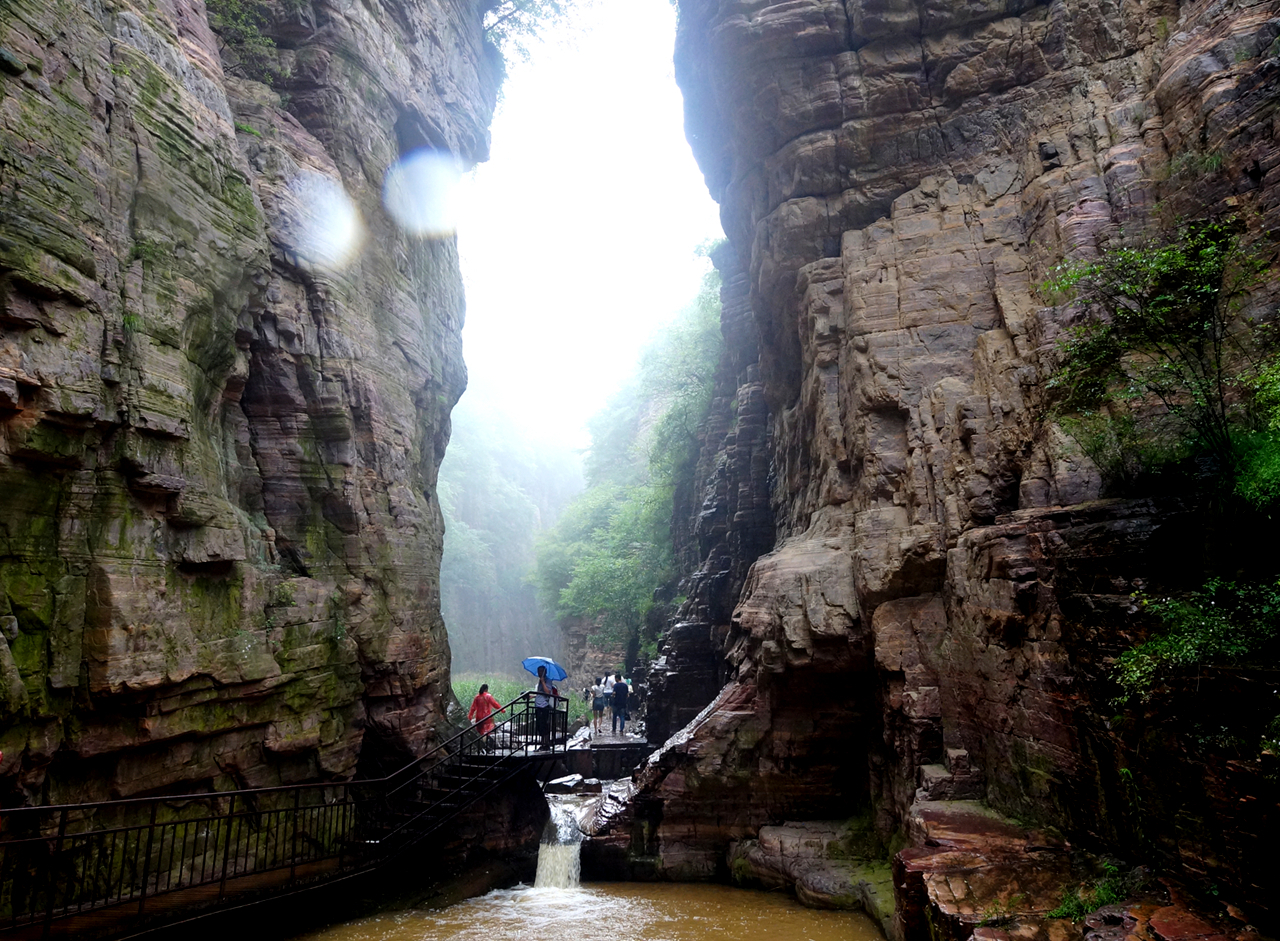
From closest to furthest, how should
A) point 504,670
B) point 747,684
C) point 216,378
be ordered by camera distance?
point 216,378 → point 747,684 → point 504,670

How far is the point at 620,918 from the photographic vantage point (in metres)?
10.5

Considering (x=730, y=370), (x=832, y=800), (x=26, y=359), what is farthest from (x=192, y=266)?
(x=730, y=370)

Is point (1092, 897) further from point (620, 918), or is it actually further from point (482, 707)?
point (482, 707)

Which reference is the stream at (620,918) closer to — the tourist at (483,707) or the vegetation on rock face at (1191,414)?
the tourist at (483,707)

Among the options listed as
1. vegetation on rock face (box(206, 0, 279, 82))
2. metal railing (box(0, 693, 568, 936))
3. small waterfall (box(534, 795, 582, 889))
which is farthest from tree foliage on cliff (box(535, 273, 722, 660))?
vegetation on rock face (box(206, 0, 279, 82))

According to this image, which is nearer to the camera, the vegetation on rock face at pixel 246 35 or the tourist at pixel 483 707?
the vegetation on rock face at pixel 246 35

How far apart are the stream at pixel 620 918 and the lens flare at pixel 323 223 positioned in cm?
1078

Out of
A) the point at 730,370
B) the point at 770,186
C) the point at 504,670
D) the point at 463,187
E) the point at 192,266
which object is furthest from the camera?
the point at 504,670

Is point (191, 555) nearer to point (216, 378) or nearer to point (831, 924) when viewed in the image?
point (216, 378)

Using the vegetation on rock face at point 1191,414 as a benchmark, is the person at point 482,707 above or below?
below

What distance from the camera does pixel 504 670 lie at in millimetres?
51938

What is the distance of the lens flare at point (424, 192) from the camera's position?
16.8m

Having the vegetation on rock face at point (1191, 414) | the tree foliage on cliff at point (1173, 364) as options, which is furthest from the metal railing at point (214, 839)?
the tree foliage on cliff at point (1173, 364)

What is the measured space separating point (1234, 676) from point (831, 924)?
611cm
